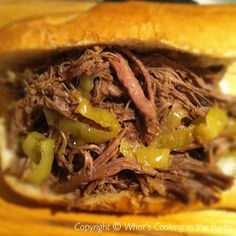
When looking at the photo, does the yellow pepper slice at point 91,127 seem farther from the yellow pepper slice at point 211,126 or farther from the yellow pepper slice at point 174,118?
the yellow pepper slice at point 211,126

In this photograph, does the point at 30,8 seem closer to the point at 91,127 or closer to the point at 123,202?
the point at 91,127

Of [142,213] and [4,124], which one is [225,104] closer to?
[142,213]

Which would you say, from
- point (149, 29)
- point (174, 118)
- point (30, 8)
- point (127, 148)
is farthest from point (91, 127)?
point (30, 8)

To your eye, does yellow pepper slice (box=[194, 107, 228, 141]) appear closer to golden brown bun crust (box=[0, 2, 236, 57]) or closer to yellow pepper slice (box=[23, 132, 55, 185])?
golden brown bun crust (box=[0, 2, 236, 57])

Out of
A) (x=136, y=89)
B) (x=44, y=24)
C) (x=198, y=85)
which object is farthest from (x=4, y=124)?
(x=198, y=85)

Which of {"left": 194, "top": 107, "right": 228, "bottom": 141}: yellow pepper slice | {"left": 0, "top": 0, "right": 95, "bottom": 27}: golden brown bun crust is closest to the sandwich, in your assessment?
{"left": 194, "top": 107, "right": 228, "bottom": 141}: yellow pepper slice
